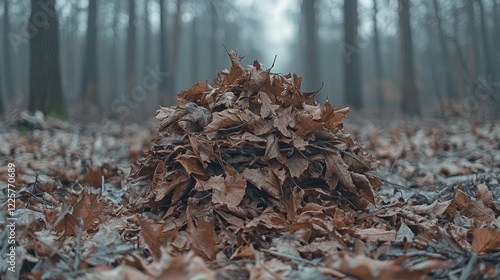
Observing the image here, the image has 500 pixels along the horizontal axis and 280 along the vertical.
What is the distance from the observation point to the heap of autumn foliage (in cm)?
220

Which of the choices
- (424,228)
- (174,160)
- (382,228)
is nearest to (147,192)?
(174,160)

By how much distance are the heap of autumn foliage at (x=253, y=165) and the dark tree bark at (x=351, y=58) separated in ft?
38.5

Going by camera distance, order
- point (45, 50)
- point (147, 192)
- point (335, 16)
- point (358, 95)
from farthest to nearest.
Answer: point (335, 16) < point (358, 95) < point (45, 50) < point (147, 192)

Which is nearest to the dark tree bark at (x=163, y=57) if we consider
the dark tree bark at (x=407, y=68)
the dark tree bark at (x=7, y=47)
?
the dark tree bark at (x=407, y=68)

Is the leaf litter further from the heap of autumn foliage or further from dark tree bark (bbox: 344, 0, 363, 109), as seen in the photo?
dark tree bark (bbox: 344, 0, 363, 109)

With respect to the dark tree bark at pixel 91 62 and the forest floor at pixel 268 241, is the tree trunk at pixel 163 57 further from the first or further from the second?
the forest floor at pixel 268 241

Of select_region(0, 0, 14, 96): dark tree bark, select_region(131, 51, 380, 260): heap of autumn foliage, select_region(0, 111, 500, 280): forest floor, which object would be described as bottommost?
→ select_region(0, 111, 500, 280): forest floor

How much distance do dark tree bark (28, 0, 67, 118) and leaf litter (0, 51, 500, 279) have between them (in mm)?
5571

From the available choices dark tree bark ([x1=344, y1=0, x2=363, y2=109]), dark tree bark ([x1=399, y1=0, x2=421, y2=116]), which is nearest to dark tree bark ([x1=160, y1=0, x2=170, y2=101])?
dark tree bark ([x1=344, y1=0, x2=363, y2=109])

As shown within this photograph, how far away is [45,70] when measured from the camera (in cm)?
823

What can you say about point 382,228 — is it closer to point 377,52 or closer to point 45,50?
point 45,50

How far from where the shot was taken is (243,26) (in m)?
48.9

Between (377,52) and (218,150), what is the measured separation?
2480cm

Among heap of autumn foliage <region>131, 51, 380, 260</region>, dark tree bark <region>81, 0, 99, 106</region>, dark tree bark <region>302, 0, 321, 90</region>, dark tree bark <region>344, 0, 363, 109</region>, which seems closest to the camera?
heap of autumn foliage <region>131, 51, 380, 260</region>
